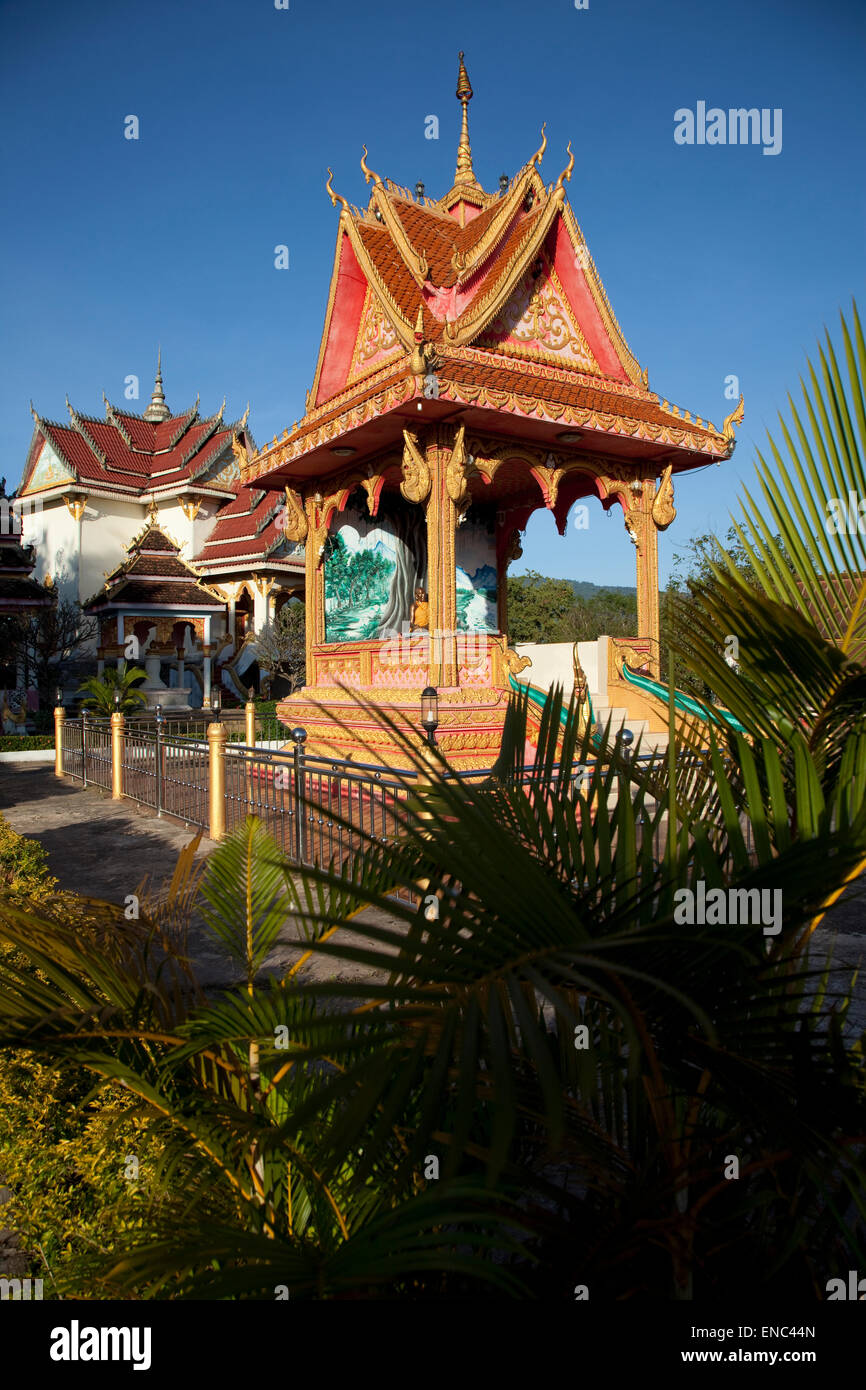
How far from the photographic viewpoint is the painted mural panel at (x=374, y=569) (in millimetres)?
12484

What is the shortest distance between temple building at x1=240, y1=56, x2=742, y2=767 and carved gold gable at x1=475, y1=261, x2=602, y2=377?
1.1 inches

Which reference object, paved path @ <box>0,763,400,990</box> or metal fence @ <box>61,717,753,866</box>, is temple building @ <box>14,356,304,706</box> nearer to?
metal fence @ <box>61,717,753,866</box>

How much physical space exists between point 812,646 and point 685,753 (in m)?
0.58

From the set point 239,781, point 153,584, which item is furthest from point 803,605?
point 153,584

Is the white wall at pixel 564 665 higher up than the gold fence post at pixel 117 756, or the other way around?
the white wall at pixel 564 665

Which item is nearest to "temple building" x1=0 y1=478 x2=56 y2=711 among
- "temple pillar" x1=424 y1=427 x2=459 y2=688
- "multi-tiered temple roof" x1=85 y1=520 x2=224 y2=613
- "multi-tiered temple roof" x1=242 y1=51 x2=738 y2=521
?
"multi-tiered temple roof" x1=85 y1=520 x2=224 y2=613

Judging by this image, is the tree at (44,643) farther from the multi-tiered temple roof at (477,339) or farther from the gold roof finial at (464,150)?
the gold roof finial at (464,150)

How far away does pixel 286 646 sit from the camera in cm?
2508

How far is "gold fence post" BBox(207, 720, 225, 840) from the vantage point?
8.30m

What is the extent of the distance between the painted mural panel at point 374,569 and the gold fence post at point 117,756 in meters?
3.50

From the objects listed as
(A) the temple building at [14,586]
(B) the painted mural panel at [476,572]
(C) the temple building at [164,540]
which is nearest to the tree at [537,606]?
(C) the temple building at [164,540]

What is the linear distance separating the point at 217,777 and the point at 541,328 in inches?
289
